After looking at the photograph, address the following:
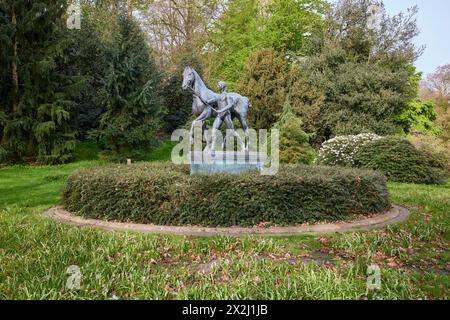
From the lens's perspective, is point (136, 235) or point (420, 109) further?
point (420, 109)

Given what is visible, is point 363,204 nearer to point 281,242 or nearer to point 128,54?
point 281,242

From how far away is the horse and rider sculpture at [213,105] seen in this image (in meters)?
8.66

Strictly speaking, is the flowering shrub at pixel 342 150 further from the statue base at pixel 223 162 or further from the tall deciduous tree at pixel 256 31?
the tall deciduous tree at pixel 256 31

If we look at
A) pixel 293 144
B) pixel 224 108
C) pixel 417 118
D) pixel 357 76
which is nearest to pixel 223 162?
pixel 224 108

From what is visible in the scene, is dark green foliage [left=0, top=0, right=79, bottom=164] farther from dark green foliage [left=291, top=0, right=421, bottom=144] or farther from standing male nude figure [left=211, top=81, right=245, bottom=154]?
dark green foliage [left=291, top=0, right=421, bottom=144]

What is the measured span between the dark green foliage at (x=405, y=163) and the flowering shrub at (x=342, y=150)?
0.92 m

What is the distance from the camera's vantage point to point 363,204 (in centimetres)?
757

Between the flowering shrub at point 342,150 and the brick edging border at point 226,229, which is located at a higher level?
the flowering shrub at point 342,150

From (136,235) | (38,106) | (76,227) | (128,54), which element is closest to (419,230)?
(136,235)

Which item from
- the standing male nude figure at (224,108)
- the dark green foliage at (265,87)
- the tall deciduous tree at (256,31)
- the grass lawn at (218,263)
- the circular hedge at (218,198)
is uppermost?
the tall deciduous tree at (256,31)

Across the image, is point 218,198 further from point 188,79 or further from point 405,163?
point 405,163

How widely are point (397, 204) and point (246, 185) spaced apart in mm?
4692

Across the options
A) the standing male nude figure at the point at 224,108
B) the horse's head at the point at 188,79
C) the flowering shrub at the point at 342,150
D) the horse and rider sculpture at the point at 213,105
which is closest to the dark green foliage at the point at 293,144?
the flowering shrub at the point at 342,150

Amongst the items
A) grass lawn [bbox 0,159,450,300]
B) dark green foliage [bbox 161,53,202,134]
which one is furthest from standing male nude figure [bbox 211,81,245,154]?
dark green foliage [bbox 161,53,202,134]
